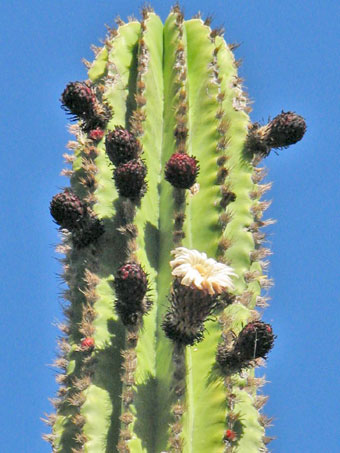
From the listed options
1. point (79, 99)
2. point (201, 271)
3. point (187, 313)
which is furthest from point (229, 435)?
point (79, 99)

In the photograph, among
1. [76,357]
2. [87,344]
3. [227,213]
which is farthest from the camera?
[227,213]

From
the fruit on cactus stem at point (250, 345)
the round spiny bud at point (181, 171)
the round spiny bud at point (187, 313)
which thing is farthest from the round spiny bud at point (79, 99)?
the fruit on cactus stem at point (250, 345)

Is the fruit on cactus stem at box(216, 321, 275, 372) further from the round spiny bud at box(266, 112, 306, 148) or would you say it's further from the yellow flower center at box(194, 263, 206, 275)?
the round spiny bud at box(266, 112, 306, 148)

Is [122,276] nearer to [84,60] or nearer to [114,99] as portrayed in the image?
[114,99]

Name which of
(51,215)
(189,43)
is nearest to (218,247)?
(51,215)

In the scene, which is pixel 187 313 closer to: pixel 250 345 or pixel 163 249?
pixel 250 345

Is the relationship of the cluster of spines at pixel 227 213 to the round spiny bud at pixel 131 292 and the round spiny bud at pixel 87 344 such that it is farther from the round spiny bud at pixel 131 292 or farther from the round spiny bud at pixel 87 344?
the round spiny bud at pixel 87 344
